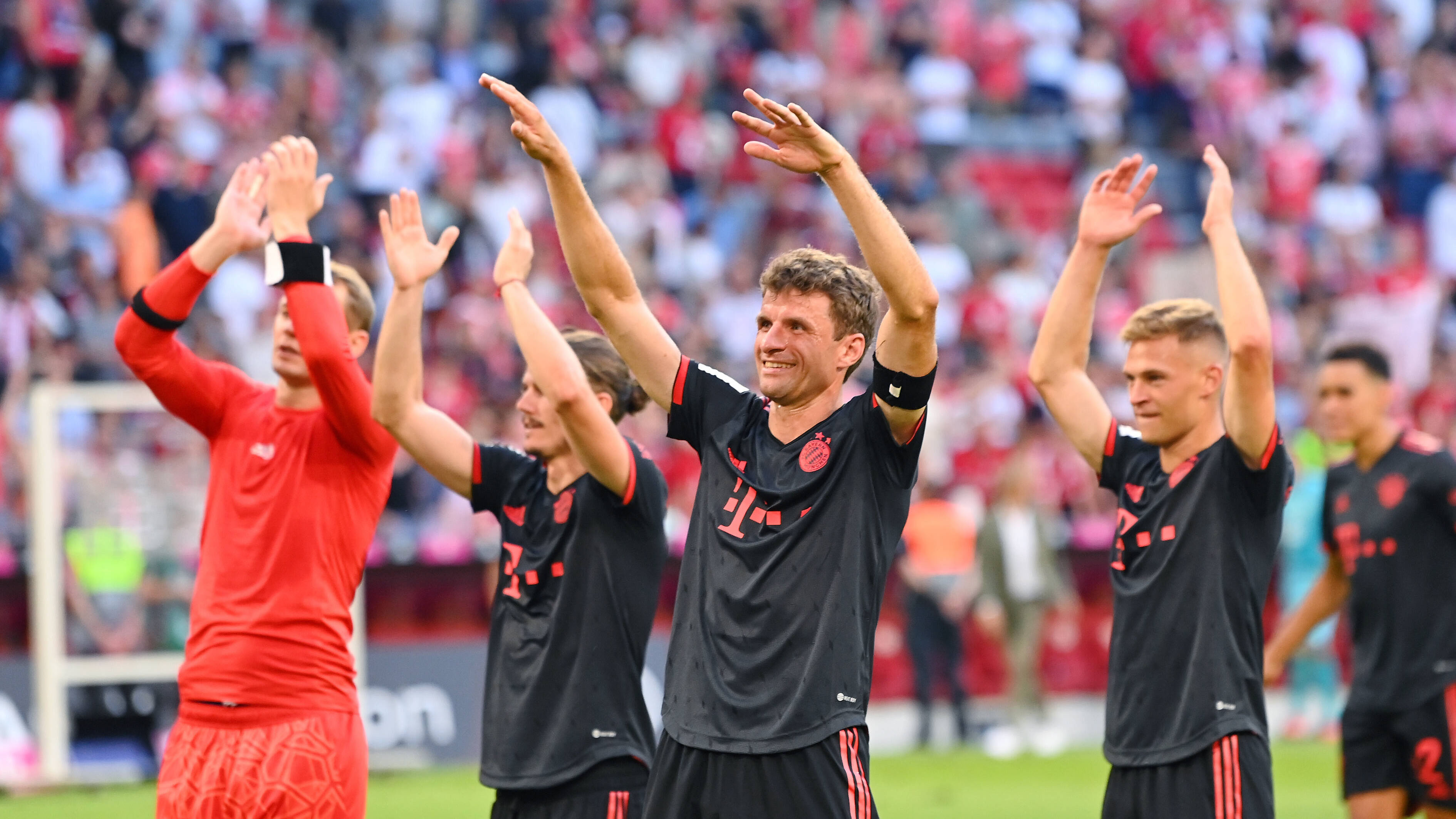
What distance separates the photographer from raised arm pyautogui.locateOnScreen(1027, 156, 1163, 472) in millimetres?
5617

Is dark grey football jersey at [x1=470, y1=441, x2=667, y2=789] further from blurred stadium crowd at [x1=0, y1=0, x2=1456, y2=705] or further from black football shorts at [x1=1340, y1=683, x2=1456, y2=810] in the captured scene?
blurred stadium crowd at [x1=0, y1=0, x2=1456, y2=705]

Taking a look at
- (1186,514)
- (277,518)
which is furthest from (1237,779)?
(277,518)

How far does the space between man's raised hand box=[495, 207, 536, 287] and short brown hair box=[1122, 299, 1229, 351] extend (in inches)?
79.0

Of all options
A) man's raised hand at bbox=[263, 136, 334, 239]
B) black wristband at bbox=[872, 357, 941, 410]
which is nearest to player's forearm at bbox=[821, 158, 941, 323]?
black wristband at bbox=[872, 357, 941, 410]

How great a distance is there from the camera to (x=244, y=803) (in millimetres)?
4992

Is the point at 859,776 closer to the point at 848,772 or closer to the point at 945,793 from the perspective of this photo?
the point at 848,772

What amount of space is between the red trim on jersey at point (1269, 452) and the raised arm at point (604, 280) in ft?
6.28

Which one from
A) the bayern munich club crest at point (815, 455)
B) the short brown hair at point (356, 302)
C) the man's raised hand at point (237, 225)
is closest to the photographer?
the bayern munich club crest at point (815, 455)

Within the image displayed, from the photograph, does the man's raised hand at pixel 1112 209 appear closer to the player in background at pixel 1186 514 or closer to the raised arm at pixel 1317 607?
the player in background at pixel 1186 514

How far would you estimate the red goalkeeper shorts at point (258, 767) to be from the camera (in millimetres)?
5000

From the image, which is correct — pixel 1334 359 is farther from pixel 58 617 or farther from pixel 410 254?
pixel 58 617

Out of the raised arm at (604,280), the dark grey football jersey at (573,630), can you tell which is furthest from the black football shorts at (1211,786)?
the raised arm at (604,280)

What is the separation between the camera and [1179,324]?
564 centimetres

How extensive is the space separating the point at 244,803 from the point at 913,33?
19.1m
